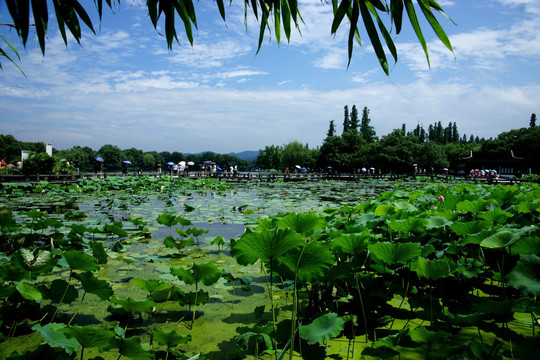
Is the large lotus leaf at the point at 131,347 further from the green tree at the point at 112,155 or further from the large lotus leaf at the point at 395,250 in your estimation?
the green tree at the point at 112,155

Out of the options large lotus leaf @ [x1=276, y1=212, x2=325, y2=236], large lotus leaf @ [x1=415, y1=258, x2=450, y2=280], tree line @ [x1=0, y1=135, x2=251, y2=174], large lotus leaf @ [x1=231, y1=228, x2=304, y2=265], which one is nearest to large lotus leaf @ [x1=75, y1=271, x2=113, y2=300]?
large lotus leaf @ [x1=231, y1=228, x2=304, y2=265]

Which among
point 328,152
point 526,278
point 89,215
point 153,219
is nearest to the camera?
point 526,278

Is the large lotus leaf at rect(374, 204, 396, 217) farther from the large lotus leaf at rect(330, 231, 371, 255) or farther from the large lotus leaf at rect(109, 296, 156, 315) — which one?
the large lotus leaf at rect(109, 296, 156, 315)

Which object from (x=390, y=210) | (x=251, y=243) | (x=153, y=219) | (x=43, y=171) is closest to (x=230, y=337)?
(x=251, y=243)

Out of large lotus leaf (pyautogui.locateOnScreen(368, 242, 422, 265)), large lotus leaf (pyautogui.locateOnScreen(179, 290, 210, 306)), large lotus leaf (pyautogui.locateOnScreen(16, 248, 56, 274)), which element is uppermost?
large lotus leaf (pyautogui.locateOnScreen(368, 242, 422, 265))

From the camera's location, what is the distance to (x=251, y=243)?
3.14ft

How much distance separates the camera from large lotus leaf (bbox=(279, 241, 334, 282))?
976 mm

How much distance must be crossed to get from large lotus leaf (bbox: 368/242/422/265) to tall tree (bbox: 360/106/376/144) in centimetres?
5448

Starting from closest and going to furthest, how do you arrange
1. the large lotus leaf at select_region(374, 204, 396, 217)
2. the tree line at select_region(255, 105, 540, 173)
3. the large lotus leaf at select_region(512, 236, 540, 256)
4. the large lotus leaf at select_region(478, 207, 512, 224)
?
the large lotus leaf at select_region(512, 236, 540, 256) < the large lotus leaf at select_region(478, 207, 512, 224) < the large lotus leaf at select_region(374, 204, 396, 217) < the tree line at select_region(255, 105, 540, 173)

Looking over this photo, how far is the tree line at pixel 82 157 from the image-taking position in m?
12.1

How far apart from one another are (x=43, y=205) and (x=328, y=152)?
138 feet

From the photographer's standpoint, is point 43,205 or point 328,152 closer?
point 43,205

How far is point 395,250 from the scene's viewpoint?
4.16ft

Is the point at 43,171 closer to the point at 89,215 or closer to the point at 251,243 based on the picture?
the point at 89,215
